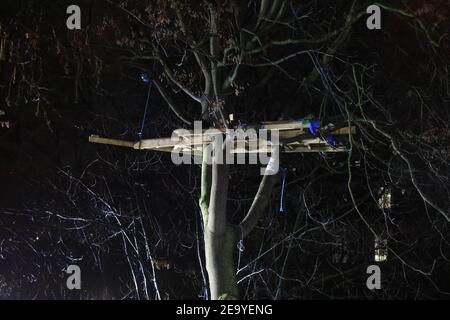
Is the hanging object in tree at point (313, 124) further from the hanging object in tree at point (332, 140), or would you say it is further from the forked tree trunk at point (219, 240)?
the forked tree trunk at point (219, 240)

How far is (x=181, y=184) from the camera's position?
12.5 metres

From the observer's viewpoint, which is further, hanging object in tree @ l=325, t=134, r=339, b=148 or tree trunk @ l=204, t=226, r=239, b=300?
tree trunk @ l=204, t=226, r=239, b=300

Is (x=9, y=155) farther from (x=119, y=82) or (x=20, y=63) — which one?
(x=20, y=63)

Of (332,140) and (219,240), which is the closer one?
(332,140)

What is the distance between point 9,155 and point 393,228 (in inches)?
413

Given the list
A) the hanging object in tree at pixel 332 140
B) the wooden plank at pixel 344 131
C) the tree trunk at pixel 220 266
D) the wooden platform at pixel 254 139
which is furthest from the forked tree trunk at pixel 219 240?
the wooden plank at pixel 344 131

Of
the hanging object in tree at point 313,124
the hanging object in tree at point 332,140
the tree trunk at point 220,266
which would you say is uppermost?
the hanging object in tree at point 313,124

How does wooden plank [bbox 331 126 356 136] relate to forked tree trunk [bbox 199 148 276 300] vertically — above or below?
above

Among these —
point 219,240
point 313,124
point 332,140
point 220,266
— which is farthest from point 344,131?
point 220,266

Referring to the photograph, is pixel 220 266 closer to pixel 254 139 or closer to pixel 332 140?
pixel 254 139

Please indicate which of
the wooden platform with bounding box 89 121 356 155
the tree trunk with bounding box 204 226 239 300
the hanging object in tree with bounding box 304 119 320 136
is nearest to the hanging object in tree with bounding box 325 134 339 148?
the wooden platform with bounding box 89 121 356 155

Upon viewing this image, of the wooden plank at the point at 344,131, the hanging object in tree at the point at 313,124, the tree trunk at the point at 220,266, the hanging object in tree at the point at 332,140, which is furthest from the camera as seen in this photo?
the tree trunk at the point at 220,266

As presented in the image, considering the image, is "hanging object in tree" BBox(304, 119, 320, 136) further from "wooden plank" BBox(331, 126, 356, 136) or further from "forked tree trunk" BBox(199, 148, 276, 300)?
"forked tree trunk" BBox(199, 148, 276, 300)

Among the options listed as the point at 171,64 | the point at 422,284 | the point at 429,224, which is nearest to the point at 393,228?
the point at 429,224
